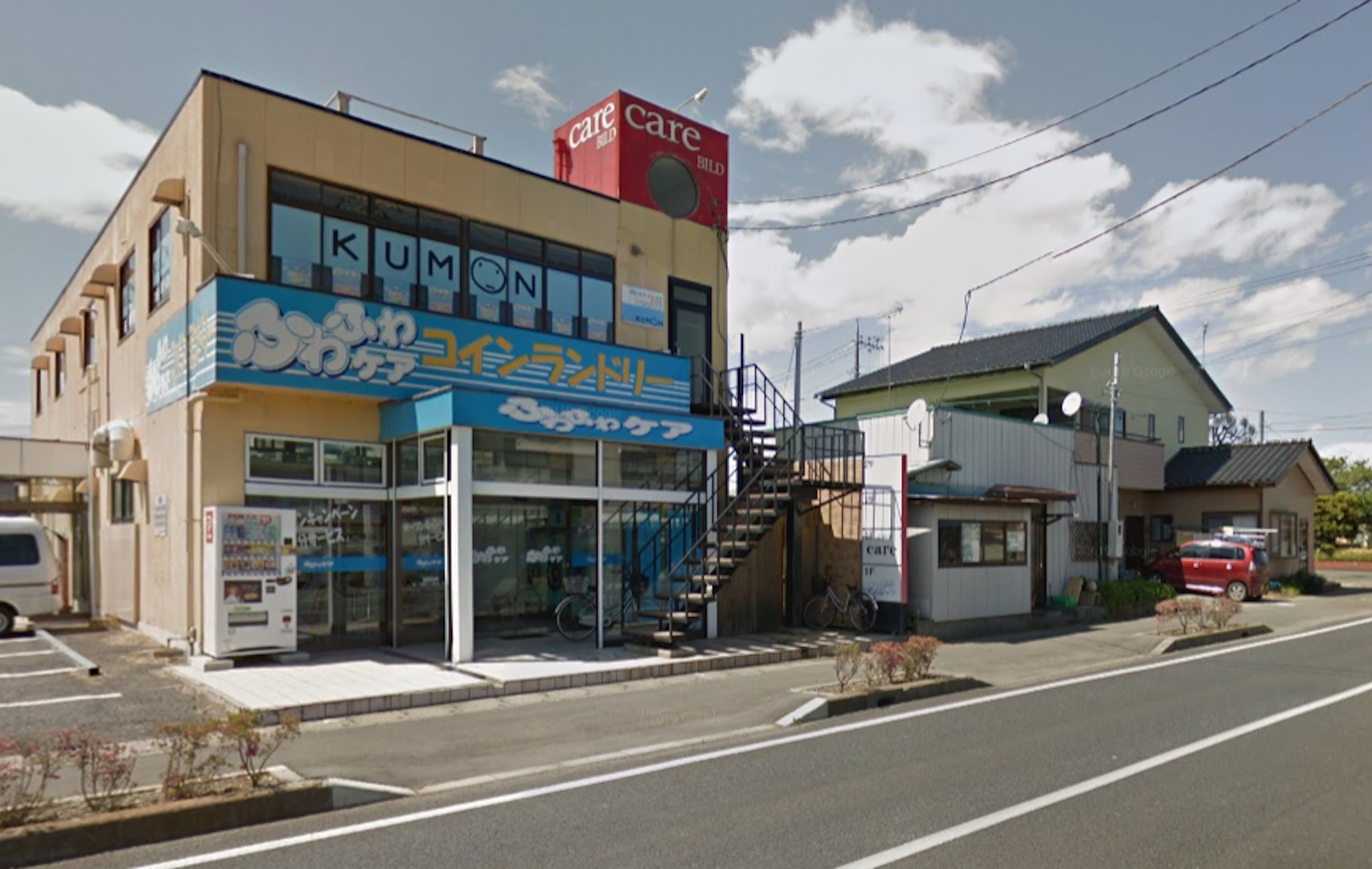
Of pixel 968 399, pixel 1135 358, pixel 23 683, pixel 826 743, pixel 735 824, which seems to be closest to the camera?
pixel 735 824

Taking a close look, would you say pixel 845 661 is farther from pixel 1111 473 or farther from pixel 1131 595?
pixel 1111 473

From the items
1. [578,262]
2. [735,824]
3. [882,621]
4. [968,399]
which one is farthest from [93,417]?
[968,399]

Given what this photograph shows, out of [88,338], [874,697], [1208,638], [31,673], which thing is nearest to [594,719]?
[874,697]

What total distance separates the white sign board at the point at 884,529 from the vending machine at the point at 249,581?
31.8 ft

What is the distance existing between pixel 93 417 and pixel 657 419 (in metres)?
12.5

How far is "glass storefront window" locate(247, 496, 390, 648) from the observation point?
12.8 metres

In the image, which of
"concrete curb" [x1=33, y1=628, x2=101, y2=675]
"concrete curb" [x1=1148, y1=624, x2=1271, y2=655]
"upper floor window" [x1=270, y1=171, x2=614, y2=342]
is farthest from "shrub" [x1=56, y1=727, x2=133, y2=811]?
"concrete curb" [x1=1148, y1=624, x2=1271, y2=655]

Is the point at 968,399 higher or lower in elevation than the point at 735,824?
higher

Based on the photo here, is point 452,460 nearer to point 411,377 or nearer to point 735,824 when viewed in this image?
point 411,377

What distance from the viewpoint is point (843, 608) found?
16.4m

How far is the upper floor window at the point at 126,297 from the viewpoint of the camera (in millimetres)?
15961

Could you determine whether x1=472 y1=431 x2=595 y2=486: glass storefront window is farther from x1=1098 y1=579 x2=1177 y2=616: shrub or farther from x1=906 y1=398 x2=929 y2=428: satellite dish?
x1=1098 y1=579 x2=1177 y2=616: shrub

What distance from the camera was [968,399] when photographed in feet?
93.7

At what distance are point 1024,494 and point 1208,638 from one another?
15.8ft
